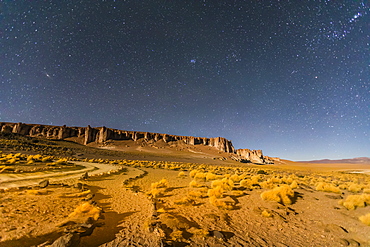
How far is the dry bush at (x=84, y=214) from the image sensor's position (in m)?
6.31

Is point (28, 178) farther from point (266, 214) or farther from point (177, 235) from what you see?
point (266, 214)

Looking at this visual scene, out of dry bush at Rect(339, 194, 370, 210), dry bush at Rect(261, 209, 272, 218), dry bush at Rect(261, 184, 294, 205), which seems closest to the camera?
dry bush at Rect(261, 209, 272, 218)

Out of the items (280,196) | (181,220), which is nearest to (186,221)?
(181,220)

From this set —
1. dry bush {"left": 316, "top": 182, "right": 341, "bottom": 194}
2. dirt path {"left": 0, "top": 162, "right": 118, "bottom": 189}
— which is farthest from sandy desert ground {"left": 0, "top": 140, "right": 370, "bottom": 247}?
dry bush {"left": 316, "top": 182, "right": 341, "bottom": 194}

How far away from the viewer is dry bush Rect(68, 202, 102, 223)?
6.31 meters

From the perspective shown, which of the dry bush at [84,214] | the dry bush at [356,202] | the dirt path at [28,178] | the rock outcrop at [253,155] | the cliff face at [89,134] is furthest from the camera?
the rock outcrop at [253,155]

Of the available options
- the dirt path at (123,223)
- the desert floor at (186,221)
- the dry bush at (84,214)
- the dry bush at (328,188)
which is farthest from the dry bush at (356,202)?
the dry bush at (84,214)

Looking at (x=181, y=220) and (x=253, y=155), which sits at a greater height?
(x=253, y=155)

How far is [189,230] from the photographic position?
243 inches

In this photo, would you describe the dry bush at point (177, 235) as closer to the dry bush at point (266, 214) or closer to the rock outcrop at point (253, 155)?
the dry bush at point (266, 214)

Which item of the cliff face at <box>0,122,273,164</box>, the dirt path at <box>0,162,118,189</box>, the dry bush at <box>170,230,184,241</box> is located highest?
the cliff face at <box>0,122,273,164</box>

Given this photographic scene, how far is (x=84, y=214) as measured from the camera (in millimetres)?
6719

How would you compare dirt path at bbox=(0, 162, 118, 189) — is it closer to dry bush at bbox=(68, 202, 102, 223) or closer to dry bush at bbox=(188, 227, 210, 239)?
dry bush at bbox=(68, 202, 102, 223)

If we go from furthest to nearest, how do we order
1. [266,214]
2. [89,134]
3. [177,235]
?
[89,134] < [266,214] < [177,235]
